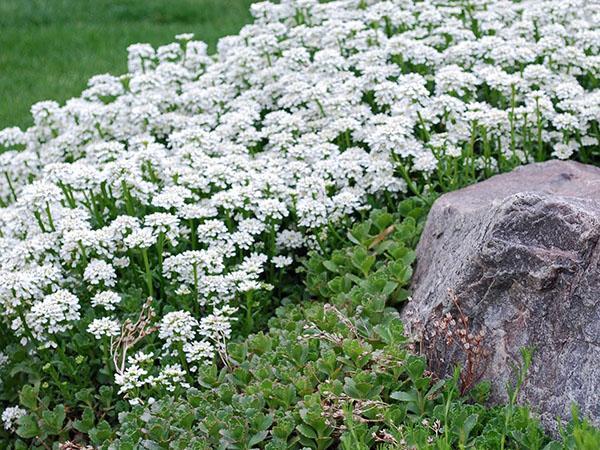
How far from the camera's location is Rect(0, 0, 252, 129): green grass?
27.4 feet

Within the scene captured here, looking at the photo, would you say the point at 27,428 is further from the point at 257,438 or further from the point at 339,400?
the point at 339,400

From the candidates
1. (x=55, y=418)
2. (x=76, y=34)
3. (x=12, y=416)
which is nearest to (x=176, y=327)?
(x=55, y=418)

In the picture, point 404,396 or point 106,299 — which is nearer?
point 404,396

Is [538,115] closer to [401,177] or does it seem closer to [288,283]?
[401,177]

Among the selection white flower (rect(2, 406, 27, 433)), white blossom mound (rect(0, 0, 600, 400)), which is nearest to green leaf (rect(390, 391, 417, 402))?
white blossom mound (rect(0, 0, 600, 400))

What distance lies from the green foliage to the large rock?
95 mm

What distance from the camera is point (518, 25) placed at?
5.46 meters

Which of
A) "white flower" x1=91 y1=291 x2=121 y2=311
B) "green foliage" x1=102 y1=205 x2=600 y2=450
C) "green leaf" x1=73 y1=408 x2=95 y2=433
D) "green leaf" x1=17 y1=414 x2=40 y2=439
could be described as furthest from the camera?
"white flower" x1=91 y1=291 x2=121 y2=311

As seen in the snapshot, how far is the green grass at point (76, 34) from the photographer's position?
329 inches

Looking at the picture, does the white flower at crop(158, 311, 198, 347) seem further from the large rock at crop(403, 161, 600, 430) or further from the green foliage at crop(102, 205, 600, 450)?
the large rock at crop(403, 161, 600, 430)

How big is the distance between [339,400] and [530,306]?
0.72 m

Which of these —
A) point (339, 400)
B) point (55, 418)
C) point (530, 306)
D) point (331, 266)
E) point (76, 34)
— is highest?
point (530, 306)

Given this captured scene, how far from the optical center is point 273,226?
175 inches

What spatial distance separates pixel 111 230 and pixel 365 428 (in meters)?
1.70
